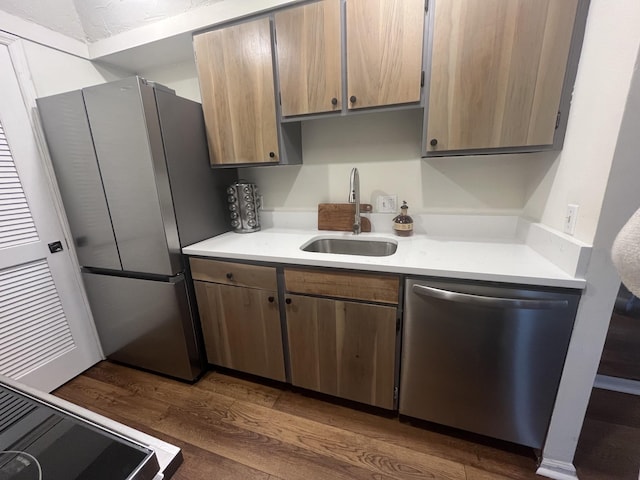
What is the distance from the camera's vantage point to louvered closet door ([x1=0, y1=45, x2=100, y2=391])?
56.9 inches

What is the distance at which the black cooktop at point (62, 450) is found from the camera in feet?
1.37

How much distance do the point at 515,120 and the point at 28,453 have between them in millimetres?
1725

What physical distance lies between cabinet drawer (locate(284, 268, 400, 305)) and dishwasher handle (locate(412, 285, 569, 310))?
0.12 meters

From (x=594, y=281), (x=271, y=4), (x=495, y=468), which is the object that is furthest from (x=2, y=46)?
(x=495, y=468)

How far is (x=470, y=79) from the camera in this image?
1.12 m

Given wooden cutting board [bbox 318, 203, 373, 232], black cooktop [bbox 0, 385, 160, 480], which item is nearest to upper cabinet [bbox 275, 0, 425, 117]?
wooden cutting board [bbox 318, 203, 373, 232]

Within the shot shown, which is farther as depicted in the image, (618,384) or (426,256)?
(618,384)

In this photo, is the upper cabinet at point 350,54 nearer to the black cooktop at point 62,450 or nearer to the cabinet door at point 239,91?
the cabinet door at point 239,91

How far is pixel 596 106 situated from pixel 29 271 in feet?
9.35

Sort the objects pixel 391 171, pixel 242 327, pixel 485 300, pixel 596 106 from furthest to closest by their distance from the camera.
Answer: pixel 391 171, pixel 242 327, pixel 485 300, pixel 596 106

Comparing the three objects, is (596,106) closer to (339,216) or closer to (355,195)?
(355,195)

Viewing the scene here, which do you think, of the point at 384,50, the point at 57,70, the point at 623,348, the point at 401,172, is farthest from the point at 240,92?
the point at 623,348

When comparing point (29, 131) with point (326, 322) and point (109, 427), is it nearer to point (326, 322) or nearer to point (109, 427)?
point (109, 427)

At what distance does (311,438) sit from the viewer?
1.33m
